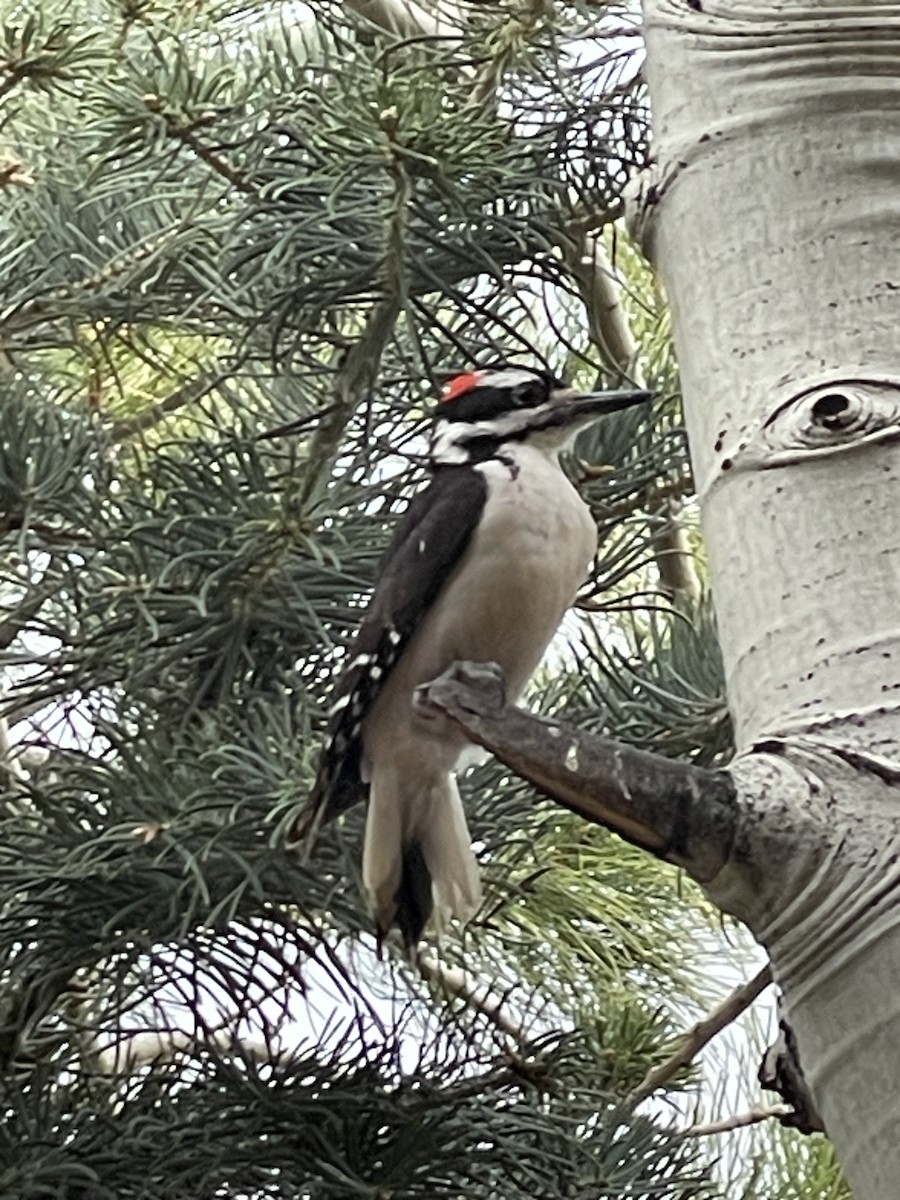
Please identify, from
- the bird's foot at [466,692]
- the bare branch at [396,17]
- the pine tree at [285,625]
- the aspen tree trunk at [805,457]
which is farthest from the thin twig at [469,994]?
the bare branch at [396,17]

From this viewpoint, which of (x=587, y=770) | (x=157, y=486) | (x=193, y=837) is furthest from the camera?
(x=157, y=486)

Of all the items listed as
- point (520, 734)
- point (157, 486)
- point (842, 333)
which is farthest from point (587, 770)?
point (157, 486)

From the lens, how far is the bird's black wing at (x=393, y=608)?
0.71m

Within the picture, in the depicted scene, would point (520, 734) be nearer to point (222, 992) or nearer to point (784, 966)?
point (784, 966)

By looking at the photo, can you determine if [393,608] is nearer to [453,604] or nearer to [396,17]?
[453,604]

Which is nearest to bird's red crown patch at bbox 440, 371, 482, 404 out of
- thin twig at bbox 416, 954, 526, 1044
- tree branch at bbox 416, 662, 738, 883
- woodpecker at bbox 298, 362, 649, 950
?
woodpecker at bbox 298, 362, 649, 950

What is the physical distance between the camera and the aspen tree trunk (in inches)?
17.3

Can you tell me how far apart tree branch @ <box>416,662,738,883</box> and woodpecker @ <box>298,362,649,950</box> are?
10.6 inches

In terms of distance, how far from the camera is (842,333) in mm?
527

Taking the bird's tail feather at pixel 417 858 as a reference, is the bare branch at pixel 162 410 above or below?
above

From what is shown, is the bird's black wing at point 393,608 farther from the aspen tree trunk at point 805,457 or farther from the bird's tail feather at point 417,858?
the aspen tree trunk at point 805,457

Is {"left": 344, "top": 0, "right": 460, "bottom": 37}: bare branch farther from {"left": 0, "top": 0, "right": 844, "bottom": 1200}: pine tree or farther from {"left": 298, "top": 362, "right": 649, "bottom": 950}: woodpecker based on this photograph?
{"left": 298, "top": 362, "right": 649, "bottom": 950}: woodpecker

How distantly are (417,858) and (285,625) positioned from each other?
0.37 feet

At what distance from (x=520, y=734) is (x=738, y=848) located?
0.06 m
